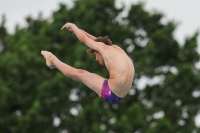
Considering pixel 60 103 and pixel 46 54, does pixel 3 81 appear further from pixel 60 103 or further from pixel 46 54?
pixel 46 54

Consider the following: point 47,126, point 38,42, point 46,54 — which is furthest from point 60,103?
point 46,54

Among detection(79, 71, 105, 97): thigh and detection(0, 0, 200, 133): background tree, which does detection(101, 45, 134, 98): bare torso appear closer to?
detection(79, 71, 105, 97): thigh

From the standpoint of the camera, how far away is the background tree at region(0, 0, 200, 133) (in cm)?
3216

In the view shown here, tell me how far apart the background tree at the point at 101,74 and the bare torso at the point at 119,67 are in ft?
62.5

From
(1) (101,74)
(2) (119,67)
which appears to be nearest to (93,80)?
(2) (119,67)

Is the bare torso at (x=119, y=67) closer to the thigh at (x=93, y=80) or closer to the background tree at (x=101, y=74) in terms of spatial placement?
the thigh at (x=93, y=80)

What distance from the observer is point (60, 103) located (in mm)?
32594

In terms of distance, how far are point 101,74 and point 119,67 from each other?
20277 millimetres

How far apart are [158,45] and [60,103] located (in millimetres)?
5135

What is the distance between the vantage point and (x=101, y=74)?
32656 mm

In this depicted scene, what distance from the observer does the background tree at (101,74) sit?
1266 inches

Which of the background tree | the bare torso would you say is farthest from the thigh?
the background tree

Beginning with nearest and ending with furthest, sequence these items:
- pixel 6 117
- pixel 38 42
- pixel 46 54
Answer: pixel 46 54
pixel 6 117
pixel 38 42

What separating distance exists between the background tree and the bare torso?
62.5 feet
